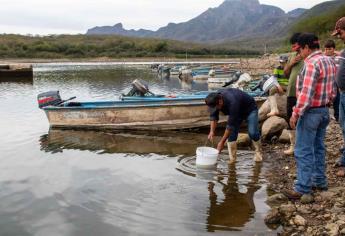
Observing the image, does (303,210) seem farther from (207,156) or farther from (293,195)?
(207,156)

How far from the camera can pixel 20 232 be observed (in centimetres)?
602

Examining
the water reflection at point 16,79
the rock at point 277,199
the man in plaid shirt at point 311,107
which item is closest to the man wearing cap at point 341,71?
the man in plaid shirt at point 311,107

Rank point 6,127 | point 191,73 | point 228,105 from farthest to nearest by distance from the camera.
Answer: point 191,73 → point 6,127 → point 228,105

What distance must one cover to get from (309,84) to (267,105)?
7.11m

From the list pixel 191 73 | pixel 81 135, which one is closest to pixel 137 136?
pixel 81 135

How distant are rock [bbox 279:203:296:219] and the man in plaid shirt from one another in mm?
336

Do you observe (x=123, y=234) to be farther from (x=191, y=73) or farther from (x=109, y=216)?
(x=191, y=73)

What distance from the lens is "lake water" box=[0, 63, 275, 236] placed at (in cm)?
606

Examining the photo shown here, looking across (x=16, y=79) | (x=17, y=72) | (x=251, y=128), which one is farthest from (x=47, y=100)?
(x=16, y=79)

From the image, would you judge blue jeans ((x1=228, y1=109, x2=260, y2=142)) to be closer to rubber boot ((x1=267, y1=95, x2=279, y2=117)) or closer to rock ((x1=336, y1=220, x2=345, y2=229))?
rock ((x1=336, y1=220, x2=345, y2=229))

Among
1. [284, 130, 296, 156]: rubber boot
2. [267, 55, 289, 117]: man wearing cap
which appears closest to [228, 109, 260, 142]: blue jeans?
[284, 130, 296, 156]: rubber boot

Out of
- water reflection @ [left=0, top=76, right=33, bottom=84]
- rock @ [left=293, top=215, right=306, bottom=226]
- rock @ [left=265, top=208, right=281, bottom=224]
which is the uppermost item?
water reflection @ [left=0, top=76, right=33, bottom=84]

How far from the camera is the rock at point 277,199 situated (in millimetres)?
6434

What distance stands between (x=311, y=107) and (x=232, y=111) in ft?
7.22
